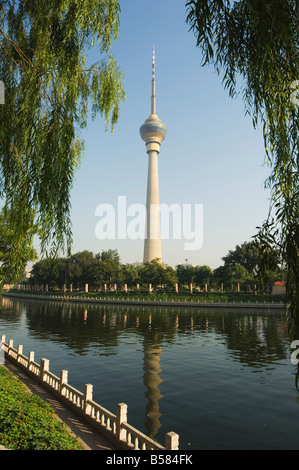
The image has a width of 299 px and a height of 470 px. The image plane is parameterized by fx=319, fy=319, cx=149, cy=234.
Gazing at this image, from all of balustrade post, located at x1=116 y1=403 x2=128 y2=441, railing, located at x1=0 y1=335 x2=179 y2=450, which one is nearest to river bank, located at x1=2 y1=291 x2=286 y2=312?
railing, located at x1=0 y1=335 x2=179 y2=450

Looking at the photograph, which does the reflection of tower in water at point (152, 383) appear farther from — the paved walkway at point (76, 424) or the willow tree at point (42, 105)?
the willow tree at point (42, 105)

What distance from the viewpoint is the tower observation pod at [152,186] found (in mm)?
136250

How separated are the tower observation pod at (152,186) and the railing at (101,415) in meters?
122

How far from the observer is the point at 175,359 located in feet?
66.3

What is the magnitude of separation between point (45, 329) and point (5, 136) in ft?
97.3

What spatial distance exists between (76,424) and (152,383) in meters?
7.27

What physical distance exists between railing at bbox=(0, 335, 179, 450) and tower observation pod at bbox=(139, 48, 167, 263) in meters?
122

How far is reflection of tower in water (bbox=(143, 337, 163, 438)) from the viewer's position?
1092cm

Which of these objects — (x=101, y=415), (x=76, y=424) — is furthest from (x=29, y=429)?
(x=101, y=415)

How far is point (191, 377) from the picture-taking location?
16359 mm

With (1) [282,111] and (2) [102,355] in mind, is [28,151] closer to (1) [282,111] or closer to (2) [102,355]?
(1) [282,111]
